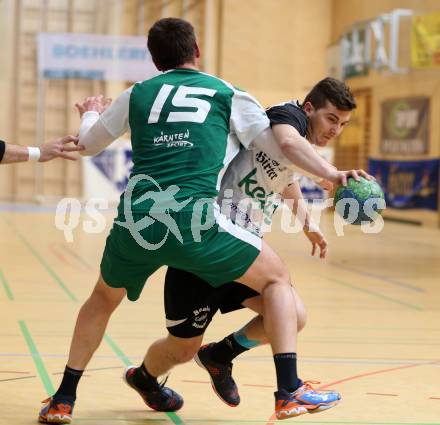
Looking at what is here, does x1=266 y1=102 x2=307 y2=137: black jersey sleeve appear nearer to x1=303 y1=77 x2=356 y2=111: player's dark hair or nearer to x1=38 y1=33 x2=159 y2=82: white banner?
x1=303 y1=77 x2=356 y2=111: player's dark hair

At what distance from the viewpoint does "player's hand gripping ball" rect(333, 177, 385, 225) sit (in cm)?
377

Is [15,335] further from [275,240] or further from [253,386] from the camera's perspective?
[275,240]

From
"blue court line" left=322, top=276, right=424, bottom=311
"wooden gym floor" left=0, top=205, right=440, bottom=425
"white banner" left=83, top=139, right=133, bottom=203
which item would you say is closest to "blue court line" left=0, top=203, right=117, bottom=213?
"white banner" left=83, top=139, right=133, bottom=203

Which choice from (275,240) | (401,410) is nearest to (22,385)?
(401,410)

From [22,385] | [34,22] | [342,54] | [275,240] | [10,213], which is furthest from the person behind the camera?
[34,22]

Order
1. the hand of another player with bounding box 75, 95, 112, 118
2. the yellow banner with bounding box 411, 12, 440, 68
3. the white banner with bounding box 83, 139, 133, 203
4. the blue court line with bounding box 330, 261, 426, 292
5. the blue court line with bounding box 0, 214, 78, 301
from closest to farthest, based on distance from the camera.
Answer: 1. the hand of another player with bounding box 75, 95, 112, 118
2. the blue court line with bounding box 0, 214, 78, 301
3. the blue court line with bounding box 330, 261, 426, 292
4. the yellow banner with bounding box 411, 12, 440, 68
5. the white banner with bounding box 83, 139, 133, 203

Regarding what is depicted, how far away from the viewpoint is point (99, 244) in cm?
1362

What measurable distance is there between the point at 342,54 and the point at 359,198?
18.4 m

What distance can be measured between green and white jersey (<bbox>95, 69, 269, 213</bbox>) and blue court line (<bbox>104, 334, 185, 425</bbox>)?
1.11m

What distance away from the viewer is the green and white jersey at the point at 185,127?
375 cm

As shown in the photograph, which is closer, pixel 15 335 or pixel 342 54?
pixel 15 335

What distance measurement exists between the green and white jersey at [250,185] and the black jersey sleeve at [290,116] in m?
Result: 0.18

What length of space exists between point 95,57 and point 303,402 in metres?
20.8
